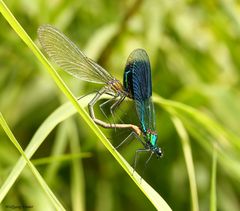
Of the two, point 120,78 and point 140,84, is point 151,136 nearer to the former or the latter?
point 140,84

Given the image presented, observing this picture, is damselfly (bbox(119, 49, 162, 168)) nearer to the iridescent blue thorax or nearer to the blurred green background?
the iridescent blue thorax

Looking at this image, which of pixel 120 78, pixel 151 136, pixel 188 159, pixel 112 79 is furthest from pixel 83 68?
pixel 120 78

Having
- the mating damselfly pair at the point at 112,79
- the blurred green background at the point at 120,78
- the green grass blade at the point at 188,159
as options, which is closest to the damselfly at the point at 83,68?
the mating damselfly pair at the point at 112,79

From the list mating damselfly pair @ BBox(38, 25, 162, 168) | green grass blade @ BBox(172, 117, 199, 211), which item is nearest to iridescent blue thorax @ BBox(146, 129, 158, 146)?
mating damselfly pair @ BBox(38, 25, 162, 168)

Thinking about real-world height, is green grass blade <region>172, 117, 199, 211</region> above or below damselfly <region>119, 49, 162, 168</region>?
below

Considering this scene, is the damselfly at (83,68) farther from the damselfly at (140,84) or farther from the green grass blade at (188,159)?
the green grass blade at (188,159)

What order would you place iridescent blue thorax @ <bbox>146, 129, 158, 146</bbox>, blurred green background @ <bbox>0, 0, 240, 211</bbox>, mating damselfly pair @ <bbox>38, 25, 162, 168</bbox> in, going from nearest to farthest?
mating damselfly pair @ <bbox>38, 25, 162, 168</bbox>
iridescent blue thorax @ <bbox>146, 129, 158, 146</bbox>
blurred green background @ <bbox>0, 0, 240, 211</bbox>
